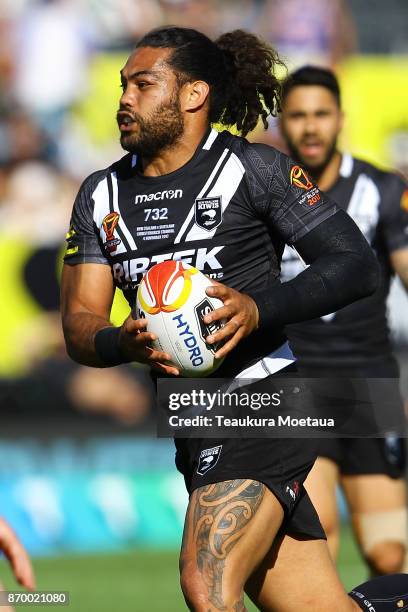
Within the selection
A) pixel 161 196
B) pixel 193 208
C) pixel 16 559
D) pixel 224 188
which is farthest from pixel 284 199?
pixel 16 559

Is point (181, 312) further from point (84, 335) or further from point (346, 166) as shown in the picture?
point (346, 166)

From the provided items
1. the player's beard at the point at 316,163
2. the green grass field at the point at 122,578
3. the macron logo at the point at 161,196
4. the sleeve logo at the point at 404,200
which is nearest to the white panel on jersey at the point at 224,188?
the macron logo at the point at 161,196

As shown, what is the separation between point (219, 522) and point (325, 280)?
0.90 metres

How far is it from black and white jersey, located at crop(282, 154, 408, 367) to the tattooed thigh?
6.61 feet

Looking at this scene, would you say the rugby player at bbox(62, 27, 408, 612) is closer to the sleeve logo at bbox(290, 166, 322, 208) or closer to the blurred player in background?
the sleeve logo at bbox(290, 166, 322, 208)

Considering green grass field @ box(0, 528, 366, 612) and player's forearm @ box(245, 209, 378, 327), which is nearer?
player's forearm @ box(245, 209, 378, 327)

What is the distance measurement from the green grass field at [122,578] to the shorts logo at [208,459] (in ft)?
10.8

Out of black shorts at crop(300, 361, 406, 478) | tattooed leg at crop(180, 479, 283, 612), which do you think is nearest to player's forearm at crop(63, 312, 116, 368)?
tattooed leg at crop(180, 479, 283, 612)

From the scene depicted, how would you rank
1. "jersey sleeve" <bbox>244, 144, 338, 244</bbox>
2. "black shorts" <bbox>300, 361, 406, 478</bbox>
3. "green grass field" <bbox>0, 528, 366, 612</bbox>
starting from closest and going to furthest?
"jersey sleeve" <bbox>244, 144, 338, 244</bbox> → "black shorts" <bbox>300, 361, 406, 478</bbox> → "green grass field" <bbox>0, 528, 366, 612</bbox>

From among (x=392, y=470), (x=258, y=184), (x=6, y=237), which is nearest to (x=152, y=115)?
(x=258, y=184)

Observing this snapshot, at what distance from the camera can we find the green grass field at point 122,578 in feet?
25.4

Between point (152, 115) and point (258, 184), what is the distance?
46 centimetres

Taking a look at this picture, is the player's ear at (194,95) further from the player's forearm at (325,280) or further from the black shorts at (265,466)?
the black shorts at (265,466)

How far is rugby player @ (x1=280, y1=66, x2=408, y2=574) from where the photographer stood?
20.1 feet
